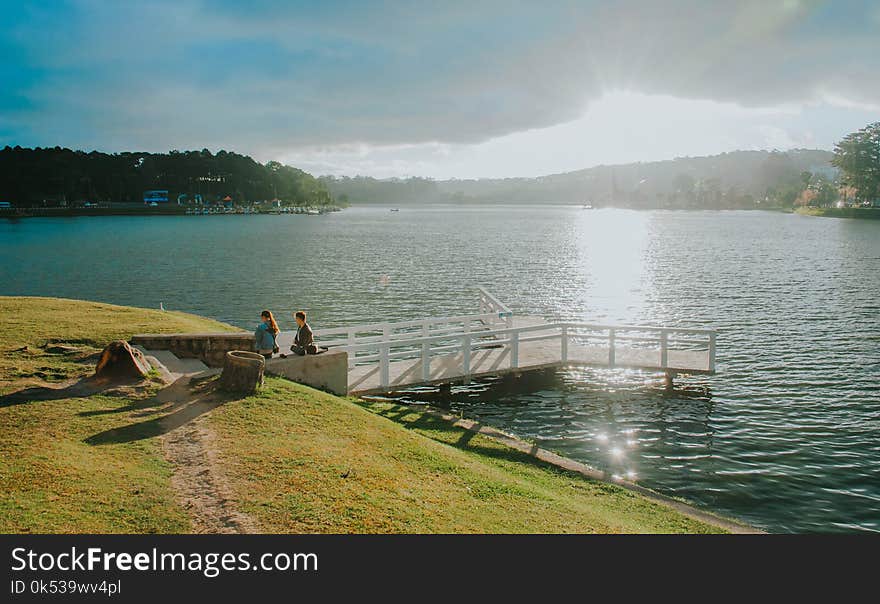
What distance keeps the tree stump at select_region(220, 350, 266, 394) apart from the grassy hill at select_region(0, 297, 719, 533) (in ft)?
1.45

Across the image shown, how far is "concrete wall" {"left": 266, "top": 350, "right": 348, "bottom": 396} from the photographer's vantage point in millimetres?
16344

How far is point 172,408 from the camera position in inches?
516

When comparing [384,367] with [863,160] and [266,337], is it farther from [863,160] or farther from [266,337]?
[863,160]

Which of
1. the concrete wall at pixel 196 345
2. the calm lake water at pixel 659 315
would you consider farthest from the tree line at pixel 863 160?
the concrete wall at pixel 196 345

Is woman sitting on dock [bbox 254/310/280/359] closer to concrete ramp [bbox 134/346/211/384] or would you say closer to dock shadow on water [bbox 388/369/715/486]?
concrete ramp [bbox 134/346/211/384]

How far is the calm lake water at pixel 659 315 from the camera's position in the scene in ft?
51.3

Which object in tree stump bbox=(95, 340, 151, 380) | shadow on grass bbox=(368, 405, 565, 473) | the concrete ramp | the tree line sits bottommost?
shadow on grass bbox=(368, 405, 565, 473)

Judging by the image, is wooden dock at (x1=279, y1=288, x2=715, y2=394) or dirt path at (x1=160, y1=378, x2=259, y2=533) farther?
wooden dock at (x1=279, y1=288, x2=715, y2=394)

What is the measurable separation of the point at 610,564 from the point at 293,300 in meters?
40.4

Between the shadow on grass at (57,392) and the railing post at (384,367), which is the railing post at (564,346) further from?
the shadow on grass at (57,392)

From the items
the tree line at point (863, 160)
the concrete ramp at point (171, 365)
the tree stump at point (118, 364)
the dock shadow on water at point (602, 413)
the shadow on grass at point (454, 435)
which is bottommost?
the dock shadow on water at point (602, 413)

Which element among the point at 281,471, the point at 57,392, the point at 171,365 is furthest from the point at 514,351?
the point at 57,392

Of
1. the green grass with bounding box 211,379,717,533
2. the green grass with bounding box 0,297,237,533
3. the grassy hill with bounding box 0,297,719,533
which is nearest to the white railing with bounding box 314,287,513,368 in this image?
the grassy hill with bounding box 0,297,719,533

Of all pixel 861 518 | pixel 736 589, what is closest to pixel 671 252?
pixel 861 518
